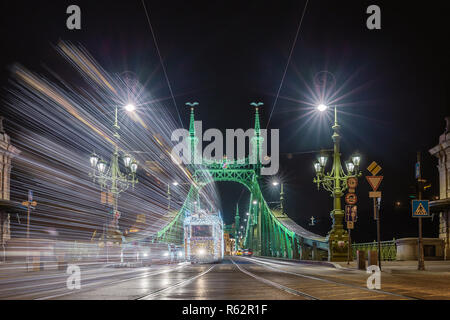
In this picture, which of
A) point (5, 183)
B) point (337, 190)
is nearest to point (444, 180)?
point (337, 190)

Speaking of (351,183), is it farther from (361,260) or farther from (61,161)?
(61,161)

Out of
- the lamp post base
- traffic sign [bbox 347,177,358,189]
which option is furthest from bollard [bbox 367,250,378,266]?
traffic sign [bbox 347,177,358,189]

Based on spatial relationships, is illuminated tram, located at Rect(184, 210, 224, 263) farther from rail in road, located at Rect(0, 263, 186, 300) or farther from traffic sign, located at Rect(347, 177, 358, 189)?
rail in road, located at Rect(0, 263, 186, 300)

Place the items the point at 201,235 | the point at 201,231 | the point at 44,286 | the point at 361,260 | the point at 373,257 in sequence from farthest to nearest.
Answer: the point at 201,235 < the point at 201,231 < the point at 361,260 < the point at 373,257 < the point at 44,286

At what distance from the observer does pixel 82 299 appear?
1005 cm

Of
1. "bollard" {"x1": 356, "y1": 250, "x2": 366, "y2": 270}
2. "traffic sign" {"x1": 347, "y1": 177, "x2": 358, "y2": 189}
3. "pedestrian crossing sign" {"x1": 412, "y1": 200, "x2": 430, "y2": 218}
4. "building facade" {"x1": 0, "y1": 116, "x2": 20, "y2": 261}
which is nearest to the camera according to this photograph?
"pedestrian crossing sign" {"x1": 412, "y1": 200, "x2": 430, "y2": 218}

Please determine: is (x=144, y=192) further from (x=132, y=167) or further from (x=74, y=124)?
(x=132, y=167)

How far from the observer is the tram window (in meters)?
34.6

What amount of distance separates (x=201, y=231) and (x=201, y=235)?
320 mm

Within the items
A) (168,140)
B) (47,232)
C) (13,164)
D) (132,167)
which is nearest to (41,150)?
(13,164)

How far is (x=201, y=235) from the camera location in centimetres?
3500

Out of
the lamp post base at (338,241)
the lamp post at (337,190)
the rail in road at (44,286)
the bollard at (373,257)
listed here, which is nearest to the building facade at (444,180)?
the lamp post base at (338,241)

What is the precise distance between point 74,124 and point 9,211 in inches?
377
